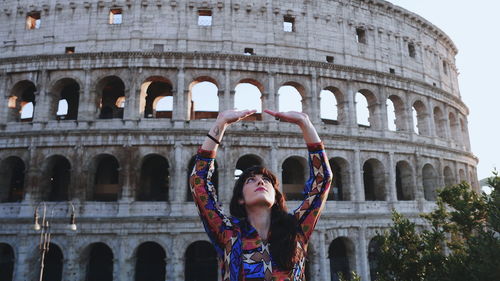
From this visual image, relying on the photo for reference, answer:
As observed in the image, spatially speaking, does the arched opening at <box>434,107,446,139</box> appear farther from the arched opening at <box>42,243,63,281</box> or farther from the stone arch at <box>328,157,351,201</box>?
the arched opening at <box>42,243,63,281</box>

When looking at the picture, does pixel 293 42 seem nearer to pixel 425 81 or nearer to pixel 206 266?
pixel 425 81

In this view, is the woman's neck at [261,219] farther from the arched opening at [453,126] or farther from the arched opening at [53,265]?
the arched opening at [453,126]

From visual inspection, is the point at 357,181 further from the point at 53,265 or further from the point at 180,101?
the point at 53,265

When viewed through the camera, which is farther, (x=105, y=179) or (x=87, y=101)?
(x=105, y=179)

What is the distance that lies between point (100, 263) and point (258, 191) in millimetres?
18349

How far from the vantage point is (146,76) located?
61.5 feet

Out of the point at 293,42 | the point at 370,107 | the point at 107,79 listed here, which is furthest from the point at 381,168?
the point at 107,79

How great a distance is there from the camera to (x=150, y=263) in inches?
719

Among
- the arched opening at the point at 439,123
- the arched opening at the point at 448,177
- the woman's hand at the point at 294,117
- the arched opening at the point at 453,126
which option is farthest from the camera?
the arched opening at the point at 453,126

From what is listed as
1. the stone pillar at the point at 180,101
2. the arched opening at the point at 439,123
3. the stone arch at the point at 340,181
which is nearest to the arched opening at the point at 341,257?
the stone arch at the point at 340,181

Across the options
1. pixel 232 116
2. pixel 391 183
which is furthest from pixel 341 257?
pixel 232 116

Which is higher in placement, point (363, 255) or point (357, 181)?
point (357, 181)

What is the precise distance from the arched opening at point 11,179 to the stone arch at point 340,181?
17.2 meters

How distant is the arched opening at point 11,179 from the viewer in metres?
18.1
